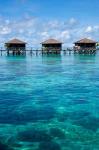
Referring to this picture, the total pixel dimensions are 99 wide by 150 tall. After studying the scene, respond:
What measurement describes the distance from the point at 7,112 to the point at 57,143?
3220 millimetres

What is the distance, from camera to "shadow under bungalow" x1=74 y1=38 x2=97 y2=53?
184 ft

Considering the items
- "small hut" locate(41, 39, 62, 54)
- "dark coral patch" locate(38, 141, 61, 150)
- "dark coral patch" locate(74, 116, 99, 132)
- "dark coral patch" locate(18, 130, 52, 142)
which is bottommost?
"dark coral patch" locate(38, 141, 61, 150)

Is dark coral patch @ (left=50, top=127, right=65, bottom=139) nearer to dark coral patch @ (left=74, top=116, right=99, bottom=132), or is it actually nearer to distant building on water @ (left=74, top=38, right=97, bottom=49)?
dark coral patch @ (left=74, top=116, right=99, bottom=132)

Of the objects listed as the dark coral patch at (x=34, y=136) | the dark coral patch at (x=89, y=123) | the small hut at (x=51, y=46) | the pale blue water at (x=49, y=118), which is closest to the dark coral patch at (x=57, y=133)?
the pale blue water at (x=49, y=118)

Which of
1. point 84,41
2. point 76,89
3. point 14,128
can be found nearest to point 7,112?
point 14,128

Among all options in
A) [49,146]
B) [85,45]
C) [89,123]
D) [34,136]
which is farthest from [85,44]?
[49,146]

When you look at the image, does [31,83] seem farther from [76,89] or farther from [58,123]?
[58,123]

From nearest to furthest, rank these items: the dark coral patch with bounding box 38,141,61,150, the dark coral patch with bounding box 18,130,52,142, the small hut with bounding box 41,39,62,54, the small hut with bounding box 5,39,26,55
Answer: the dark coral patch with bounding box 38,141,61,150 < the dark coral patch with bounding box 18,130,52,142 < the small hut with bounding box 5,39,26,55 < the small hut with bounding box 41,39,62,54

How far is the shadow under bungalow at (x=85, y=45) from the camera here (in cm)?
5599

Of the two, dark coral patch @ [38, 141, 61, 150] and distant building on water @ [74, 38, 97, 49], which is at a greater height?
distant building on water @ [74, 38, 97, 49]

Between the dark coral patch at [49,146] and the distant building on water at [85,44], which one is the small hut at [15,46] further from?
the dark coral patch at [49,146]

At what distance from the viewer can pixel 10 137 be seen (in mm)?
7742

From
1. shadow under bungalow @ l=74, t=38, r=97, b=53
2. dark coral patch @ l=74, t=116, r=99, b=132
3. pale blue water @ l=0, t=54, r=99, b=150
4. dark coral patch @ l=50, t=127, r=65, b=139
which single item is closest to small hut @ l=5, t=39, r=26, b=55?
shadow under bungalow @ l=74, t=38, r=97, b=53

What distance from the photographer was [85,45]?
57250mm
